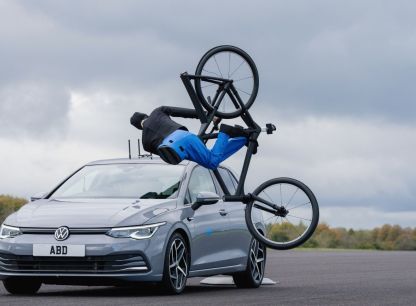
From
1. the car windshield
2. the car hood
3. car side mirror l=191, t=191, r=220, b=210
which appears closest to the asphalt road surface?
the car hood

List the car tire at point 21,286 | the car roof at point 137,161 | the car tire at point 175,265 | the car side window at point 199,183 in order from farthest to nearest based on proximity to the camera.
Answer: the car roof at point 137,161 → the car side window at point 199,183 → the car tire at point 21,286 → the car tire at point 175,265

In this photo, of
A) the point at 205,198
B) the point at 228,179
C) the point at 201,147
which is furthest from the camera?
the point at 228,179

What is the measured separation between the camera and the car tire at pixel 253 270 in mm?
17156

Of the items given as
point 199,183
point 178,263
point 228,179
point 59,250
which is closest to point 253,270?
point 228,179

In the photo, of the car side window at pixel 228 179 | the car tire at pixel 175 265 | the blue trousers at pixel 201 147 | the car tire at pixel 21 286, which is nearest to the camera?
the blue trousers at pixel 201 147

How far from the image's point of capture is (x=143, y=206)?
14773mm

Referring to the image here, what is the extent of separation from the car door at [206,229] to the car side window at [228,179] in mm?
589

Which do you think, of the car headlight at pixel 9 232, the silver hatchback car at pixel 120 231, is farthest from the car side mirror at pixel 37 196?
the car headlight at pixel 9 232

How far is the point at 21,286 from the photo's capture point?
49.3ft

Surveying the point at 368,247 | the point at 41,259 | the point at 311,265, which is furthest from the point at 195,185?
the point at 368,247

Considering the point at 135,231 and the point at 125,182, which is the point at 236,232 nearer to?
the point at 125,182

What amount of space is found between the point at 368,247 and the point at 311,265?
64.5 feet

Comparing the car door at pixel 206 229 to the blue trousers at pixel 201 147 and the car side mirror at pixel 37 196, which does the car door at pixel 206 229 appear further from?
the car side mirror at pixel 37 196

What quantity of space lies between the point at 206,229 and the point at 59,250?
2240mm
